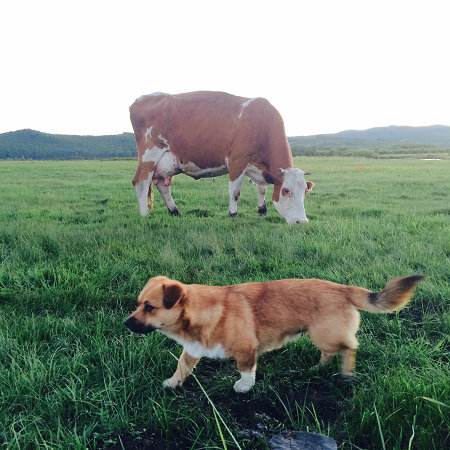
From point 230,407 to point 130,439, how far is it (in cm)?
59

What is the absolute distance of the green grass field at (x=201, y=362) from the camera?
189cm

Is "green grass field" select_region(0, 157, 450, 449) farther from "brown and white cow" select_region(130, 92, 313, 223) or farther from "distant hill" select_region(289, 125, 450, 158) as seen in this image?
"distant hill" select_region(289, 125, 450, 158)

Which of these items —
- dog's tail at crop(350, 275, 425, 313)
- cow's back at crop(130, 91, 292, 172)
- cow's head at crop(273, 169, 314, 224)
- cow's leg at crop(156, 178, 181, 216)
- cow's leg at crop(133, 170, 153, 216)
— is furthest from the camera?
cow's leg at crop(156, 178, 181, 216)

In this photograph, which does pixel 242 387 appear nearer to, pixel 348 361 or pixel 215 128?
pixel 348 361

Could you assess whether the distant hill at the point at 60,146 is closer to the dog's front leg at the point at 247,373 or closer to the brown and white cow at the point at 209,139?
the brown and white cow at the point at 209,139

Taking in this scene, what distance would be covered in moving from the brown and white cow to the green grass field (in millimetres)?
2771

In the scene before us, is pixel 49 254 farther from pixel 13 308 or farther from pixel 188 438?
pixel 188 438

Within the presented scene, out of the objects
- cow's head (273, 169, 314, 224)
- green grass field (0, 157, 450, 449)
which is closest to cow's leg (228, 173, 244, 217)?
cow's head (273, 169, 314, 224)

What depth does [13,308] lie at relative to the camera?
334 centimetres

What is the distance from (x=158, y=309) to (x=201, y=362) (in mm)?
741

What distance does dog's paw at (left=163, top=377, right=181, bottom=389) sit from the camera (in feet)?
7.41

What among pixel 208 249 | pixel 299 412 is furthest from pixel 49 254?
pixel 299 412

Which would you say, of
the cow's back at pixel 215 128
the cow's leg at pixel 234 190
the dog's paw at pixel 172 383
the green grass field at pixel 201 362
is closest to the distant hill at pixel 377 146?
the cow's back at pixel 215 128

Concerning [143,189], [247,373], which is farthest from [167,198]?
[247,373]
